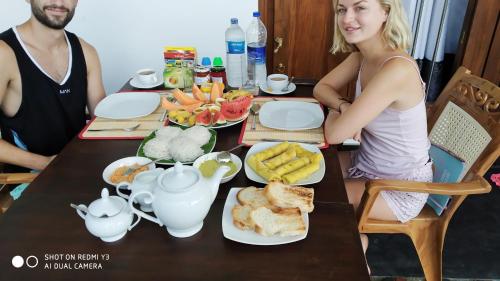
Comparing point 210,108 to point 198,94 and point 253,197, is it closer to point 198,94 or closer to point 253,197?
point 198,94

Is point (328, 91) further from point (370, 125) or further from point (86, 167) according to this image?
point (86, 167)

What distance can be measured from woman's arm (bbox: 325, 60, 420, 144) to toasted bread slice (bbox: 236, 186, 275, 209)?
38cm

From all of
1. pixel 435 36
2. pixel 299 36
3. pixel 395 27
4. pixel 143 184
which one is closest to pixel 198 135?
pixel 143 184

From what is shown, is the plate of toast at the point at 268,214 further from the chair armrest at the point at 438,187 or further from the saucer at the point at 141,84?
the saucer at the point at 141,84

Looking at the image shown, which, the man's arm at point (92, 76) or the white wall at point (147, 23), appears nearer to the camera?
the man's arm at point (92, 76)

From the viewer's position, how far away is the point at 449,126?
1.38 m

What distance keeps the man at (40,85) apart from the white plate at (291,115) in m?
0.81

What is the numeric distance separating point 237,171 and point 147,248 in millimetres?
336

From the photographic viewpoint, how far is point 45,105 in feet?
4.81

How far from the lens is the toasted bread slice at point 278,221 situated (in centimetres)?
81

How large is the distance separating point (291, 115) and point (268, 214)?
61 centimetres

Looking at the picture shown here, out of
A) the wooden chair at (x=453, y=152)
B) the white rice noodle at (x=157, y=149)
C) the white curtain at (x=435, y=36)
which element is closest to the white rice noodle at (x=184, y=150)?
the white rice noodle at (x=157, y=149)

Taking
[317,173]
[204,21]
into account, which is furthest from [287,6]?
[317,173]

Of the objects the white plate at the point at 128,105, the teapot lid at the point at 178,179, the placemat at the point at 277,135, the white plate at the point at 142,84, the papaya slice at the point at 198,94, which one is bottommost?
the placemat at the point at 277,135
